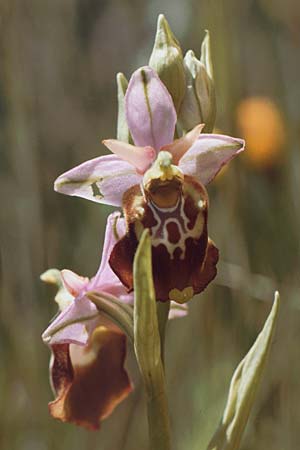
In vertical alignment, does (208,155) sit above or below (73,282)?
above

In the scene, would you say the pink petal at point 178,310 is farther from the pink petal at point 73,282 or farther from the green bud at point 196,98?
the green bud at point 196,98

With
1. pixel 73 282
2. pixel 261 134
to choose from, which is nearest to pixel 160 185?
pixel 73 282

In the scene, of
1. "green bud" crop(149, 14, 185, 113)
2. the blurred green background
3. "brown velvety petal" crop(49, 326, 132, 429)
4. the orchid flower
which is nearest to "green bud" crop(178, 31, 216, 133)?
"green bud" crop(149, 14, 185, 113)

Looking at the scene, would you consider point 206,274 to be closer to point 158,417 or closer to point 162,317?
point 162,317

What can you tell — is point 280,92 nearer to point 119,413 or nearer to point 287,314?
point 287,314

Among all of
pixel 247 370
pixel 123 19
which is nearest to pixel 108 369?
pixel 247 370

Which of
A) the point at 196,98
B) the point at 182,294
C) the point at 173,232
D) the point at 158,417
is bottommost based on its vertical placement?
the point at 158,417
